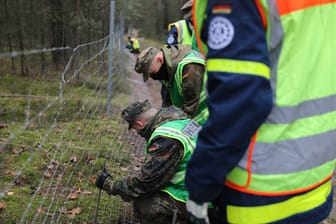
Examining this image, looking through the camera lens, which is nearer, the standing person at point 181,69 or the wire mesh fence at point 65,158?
the wire mesh fence at point 65,158

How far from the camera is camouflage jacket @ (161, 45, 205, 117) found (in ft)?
12.5

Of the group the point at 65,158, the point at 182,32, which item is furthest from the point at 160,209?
the point at 182,32

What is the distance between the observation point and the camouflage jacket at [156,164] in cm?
276

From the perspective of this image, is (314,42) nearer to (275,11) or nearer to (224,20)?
(275,11)

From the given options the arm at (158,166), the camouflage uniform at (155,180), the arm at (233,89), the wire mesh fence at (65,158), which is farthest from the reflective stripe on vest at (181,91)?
the arm at (233,89)

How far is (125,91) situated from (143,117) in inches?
308

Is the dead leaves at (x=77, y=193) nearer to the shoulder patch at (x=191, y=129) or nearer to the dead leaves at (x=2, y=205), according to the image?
the dead leaves at (x=2, y=205)

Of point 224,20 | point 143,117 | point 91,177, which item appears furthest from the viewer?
point 91,177

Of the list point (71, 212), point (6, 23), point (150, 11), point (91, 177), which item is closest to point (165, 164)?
point (71, 212)

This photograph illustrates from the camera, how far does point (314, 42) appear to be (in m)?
1.44

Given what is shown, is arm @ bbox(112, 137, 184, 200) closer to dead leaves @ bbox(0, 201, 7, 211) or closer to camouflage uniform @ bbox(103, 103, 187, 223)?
camouflage uniform @ bbox(103, 103, 187, 223)

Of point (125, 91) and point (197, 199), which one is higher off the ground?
point (197, 199)

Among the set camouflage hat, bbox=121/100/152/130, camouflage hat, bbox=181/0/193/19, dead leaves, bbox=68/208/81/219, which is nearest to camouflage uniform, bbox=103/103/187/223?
camouflage hat, bbox=121/100/152/130

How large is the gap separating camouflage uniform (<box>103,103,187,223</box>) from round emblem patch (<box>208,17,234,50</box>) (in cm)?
145
